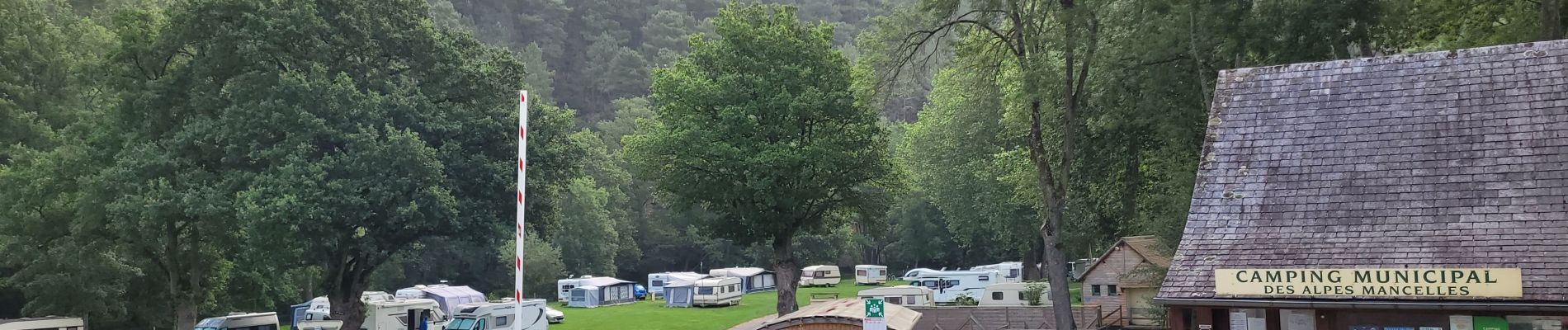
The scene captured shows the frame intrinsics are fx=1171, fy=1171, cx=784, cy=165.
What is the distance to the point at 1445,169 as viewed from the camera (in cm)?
1487

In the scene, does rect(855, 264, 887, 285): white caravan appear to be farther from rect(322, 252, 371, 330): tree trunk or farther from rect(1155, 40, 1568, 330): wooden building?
rect(1155, 40, 1568, 330): wooden building

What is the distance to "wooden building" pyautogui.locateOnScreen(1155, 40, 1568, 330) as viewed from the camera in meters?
13.8

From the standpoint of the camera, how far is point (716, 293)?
56.3 meters

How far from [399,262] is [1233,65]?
177 ft

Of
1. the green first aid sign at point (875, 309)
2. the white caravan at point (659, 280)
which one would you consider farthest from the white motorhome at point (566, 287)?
the green first aid sign at point (875, 309)

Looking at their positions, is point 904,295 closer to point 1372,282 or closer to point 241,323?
point 241,323

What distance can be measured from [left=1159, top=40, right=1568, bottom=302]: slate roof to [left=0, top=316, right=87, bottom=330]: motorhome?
110 ft

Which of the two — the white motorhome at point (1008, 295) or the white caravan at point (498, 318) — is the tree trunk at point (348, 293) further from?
the white motorhome at point (1008, 295)

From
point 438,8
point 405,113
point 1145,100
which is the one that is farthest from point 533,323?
point 438,8

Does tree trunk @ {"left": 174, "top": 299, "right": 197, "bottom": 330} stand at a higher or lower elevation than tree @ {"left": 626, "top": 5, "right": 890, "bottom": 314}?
lower

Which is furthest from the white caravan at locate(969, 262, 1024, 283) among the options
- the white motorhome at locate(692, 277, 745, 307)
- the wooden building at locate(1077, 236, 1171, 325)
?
the wooden building at locate(1077, 236, 1171, 325)

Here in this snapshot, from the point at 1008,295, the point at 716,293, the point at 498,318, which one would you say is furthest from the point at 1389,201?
the point at 716,293

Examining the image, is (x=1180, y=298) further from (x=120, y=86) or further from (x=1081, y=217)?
(x=120, y=86)

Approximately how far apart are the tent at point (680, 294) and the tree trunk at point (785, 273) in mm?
18353
